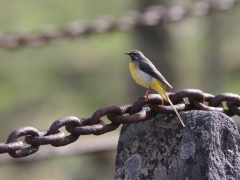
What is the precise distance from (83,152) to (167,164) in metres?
3.65

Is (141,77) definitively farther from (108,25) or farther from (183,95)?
(108,25)

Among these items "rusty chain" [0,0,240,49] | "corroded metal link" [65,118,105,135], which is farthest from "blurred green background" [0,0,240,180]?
"corroded metal link" [65,118,105,135]

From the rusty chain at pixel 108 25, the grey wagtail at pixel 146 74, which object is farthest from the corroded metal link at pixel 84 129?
the rusty chain at pixel 108 25

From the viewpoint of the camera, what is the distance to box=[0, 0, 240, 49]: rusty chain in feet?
18.3

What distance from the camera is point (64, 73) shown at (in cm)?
1132

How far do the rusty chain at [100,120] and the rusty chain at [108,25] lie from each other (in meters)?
3.17

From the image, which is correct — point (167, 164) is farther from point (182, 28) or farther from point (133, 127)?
point (182, 28)

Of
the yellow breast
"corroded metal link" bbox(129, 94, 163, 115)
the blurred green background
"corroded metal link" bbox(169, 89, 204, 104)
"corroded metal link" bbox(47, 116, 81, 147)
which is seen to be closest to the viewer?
"corroded metal link" bbox(47, 116, 81, 147)

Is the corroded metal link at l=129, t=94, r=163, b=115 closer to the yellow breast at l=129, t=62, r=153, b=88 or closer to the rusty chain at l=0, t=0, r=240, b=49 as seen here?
the yellow breast at l=129, t=62, r=153, b=88

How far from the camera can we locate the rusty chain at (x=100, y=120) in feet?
6.96

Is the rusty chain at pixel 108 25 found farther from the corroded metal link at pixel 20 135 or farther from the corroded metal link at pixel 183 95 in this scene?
the corroded metal link at pixel 20 135

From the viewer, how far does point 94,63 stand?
39.2ft

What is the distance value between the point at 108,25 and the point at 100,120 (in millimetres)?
3623

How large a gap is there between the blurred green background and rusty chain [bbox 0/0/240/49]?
8.44 ft
